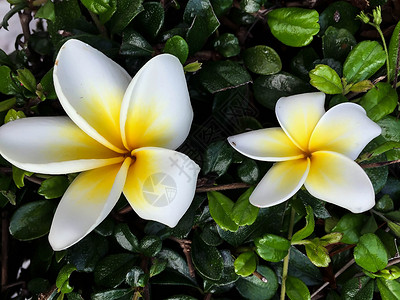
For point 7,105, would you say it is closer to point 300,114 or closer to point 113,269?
point 113,269

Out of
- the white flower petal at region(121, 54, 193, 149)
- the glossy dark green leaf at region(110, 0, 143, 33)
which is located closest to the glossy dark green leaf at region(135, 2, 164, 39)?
the glossy dark green leaf at region(110, 0, 143, 33)

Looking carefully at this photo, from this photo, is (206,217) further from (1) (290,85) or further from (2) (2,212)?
(2) (2,212)

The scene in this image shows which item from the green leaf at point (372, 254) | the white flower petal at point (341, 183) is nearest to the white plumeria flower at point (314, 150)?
the white flower petal at point (341, 183)

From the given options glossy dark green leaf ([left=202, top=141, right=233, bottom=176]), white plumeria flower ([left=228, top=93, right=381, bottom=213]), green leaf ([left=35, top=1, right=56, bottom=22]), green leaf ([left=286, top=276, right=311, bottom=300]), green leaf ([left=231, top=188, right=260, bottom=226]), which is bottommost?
green leaf ([left=286, top=276, right=311, bottom=300])

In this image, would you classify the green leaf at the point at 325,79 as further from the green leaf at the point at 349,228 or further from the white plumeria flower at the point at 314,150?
the green leaf at the point at 349,228

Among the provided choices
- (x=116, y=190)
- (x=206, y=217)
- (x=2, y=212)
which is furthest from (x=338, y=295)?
(x=2, y=212)

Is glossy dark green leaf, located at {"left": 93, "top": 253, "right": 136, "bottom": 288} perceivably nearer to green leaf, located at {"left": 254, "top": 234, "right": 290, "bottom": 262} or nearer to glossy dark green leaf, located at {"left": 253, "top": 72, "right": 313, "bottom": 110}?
green leaf, located at {"left": 254, "top": 234, "right": 290, "bottom": 262}
